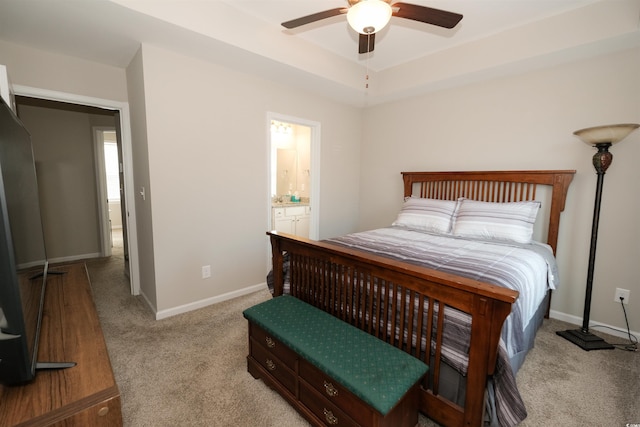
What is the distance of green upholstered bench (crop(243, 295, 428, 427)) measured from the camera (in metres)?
1.19

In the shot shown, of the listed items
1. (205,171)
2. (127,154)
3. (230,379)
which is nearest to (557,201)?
(230,379)

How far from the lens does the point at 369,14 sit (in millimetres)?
1585

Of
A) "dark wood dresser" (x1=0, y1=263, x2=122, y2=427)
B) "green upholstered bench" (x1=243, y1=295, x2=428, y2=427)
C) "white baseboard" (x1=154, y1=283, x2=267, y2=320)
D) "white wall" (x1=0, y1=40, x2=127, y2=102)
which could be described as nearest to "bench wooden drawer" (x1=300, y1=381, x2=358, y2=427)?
"green upholstered bench" (x1=243, y1=295, x2=428, y2=427)

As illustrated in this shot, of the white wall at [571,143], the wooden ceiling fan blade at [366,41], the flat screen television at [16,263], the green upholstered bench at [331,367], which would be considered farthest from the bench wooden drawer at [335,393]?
the white wall at [571,143]

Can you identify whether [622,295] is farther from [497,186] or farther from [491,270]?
[491,270]

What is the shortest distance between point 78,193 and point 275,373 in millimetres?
4397

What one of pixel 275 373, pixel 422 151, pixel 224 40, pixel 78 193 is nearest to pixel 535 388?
pixel 275 373

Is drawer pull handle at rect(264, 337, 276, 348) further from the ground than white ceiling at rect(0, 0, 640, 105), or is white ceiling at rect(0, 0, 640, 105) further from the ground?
white ceiling at rect(0, 0, 640, 105)

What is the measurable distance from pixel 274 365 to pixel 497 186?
2705 mm

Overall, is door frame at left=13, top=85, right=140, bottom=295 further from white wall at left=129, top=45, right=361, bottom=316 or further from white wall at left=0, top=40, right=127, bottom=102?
white wall at left=129, top=45, right=361, bottom=316

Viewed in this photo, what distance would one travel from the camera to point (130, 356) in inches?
81.0

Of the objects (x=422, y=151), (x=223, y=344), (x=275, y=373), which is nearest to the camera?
(x=275, y=373)

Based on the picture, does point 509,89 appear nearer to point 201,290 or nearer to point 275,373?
point 275,373

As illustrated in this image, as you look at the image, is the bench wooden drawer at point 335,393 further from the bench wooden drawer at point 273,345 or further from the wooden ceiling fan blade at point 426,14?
the wooden ceiling fan blade at point 426,14
